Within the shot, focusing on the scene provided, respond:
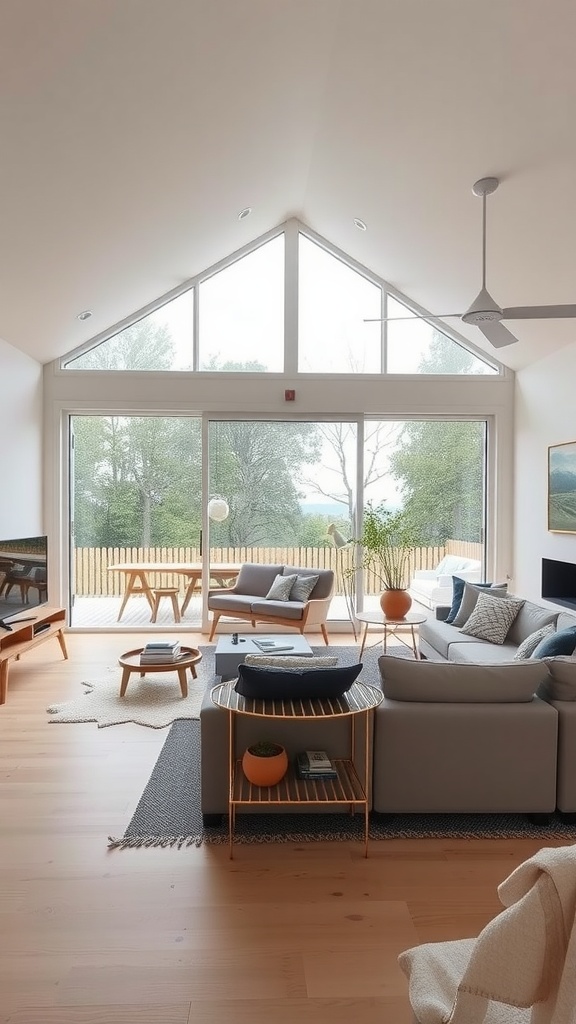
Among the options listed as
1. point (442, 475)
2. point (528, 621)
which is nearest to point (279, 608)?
point (528, 621)

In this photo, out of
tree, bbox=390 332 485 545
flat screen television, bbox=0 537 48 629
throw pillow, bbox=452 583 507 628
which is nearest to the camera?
flat screen television, bbox=0 537 48 629

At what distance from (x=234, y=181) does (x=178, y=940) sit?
16.2 ft

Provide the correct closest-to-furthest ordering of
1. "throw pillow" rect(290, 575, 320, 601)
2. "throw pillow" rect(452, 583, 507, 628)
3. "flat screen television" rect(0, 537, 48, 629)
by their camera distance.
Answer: "flat screen television" rect(0, 537, 48, 629), "throw pillow" rect(452, 583, 507, 628), "throw pillow" rect(290, 575, 320, 601)

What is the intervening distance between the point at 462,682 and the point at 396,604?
257cm

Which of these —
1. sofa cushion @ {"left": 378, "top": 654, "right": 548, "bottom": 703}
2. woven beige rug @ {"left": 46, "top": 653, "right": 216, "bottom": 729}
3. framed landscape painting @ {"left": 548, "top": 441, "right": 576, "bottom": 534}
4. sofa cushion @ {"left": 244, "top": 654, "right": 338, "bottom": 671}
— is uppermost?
framed landscape painting @ {"left": 548, "top": 441, "right": 576, "bottom": 534}

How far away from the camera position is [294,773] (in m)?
2.75

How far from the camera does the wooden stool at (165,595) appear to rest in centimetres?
666

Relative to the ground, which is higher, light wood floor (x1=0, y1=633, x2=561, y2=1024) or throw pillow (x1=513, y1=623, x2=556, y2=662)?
throw pillow (x1=513, y1=623, x2=556, y2=662)

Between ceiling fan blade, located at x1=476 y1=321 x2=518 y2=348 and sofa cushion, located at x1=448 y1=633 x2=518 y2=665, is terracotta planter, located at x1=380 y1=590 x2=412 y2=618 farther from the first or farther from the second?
ceiling fan blade, located at x1=476 y1=321 x2=518 y2=348

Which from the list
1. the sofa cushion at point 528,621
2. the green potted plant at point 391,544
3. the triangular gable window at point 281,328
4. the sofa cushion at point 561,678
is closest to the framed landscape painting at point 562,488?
the sofa cushion at point 528,621

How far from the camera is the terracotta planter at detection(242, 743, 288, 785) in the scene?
102 inches

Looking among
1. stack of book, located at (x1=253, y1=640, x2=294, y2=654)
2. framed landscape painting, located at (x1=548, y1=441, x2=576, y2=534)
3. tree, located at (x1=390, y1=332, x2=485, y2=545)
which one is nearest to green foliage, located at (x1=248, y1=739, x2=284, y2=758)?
stack of book, located at (x1=253, y1=640, x2=294, y2=654)

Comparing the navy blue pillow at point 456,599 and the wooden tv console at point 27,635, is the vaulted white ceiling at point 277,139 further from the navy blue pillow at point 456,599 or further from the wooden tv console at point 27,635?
the wooden tv console at point 27,635

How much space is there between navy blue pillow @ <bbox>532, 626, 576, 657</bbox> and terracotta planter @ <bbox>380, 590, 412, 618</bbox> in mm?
1888
